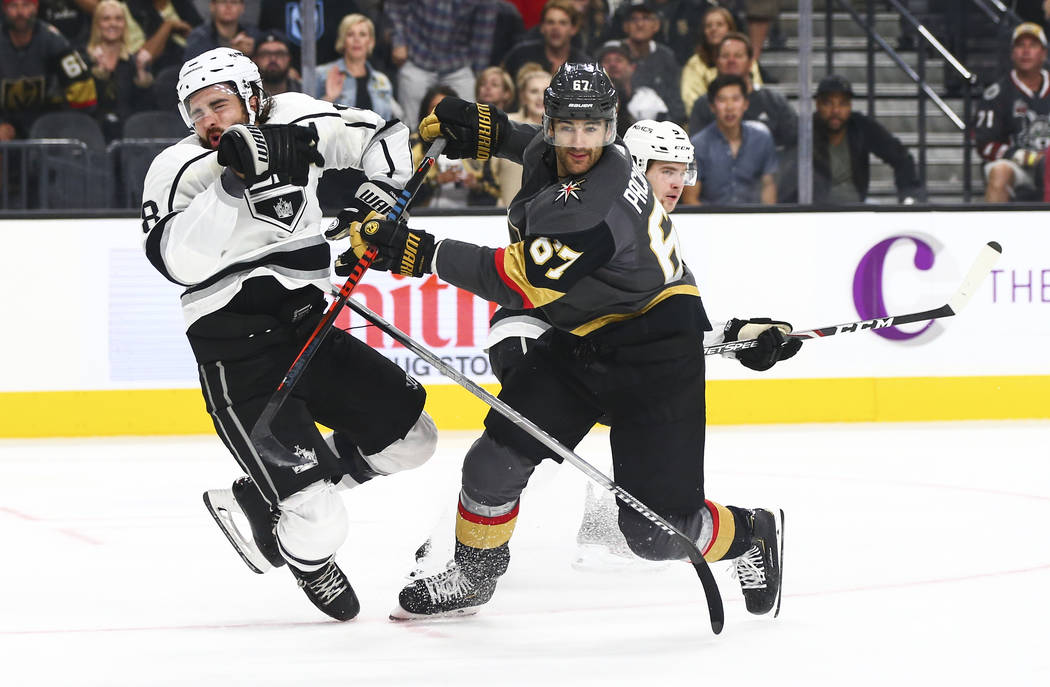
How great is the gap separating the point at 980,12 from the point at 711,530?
4668 mm

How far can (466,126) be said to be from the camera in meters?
3.08

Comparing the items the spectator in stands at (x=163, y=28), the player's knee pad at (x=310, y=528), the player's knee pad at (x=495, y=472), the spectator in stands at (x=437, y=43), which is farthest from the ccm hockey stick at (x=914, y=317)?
the spectator in stands at (x=163, y=28)

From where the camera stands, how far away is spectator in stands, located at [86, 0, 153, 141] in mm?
5988

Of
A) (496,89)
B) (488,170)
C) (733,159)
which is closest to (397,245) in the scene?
(488,170)

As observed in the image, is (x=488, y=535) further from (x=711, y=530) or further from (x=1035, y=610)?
(x=1035, y=610)

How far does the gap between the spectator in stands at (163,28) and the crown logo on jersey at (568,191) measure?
3.85 meters

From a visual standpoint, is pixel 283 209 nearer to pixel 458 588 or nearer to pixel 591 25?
pixel 458 588

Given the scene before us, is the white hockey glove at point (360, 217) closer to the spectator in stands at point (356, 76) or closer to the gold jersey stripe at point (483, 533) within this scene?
the gold jersey stripe at point (483, 533)

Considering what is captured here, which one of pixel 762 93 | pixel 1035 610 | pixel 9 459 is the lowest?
pixel 9 459

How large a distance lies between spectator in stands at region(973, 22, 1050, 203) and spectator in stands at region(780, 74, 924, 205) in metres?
0.37

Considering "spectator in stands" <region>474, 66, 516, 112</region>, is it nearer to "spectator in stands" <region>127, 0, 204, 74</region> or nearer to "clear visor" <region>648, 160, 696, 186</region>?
"spectator in stands" <region>127, 0, 204, 74</region>

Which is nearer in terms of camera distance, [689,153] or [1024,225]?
[689,153]

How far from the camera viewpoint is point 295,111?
3006mm

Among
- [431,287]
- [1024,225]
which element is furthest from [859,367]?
[431,287]
